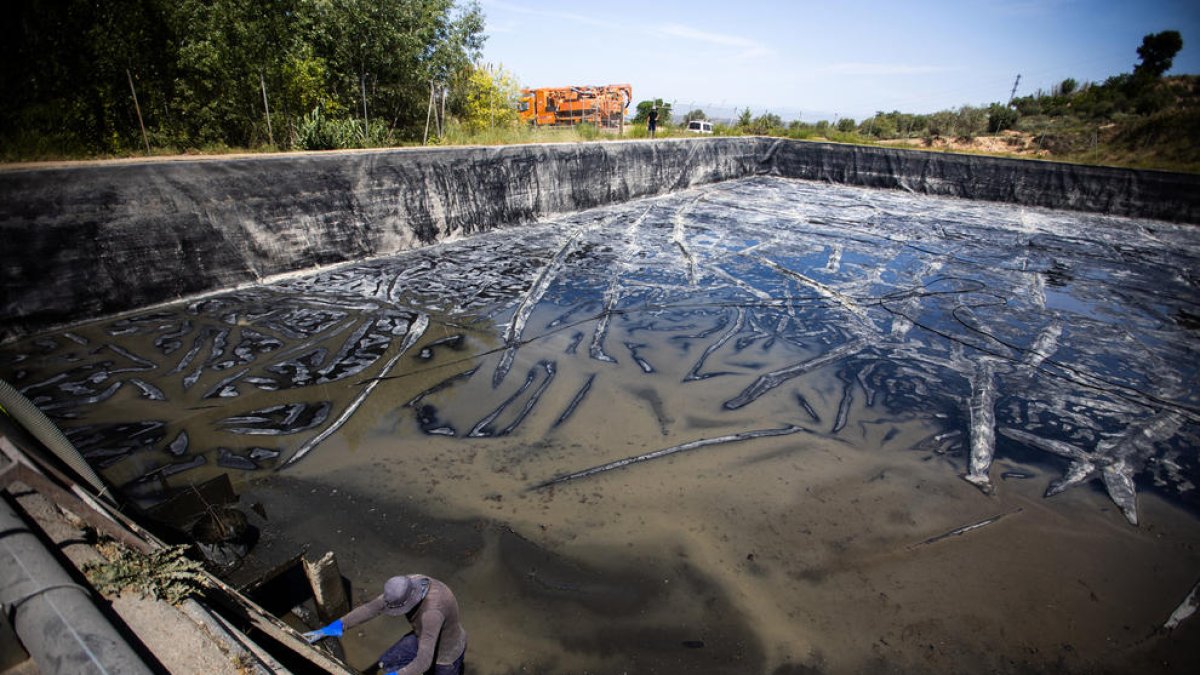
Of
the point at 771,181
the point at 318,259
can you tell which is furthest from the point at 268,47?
the point at 771,181

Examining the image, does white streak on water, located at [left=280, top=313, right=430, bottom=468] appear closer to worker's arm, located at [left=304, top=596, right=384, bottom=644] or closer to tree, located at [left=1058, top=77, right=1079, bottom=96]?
worker's arm, located at [left=304, top=596, right=384, bottom=644]

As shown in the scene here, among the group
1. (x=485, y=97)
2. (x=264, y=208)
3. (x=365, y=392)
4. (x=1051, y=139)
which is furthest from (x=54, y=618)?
(x=1051, y=139)

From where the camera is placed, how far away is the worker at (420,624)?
2.44m

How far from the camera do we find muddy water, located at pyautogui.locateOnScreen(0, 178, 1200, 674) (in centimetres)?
313

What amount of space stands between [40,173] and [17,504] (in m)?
5.51

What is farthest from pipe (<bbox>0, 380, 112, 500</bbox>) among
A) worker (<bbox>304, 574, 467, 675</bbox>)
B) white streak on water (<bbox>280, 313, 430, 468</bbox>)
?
worker (<bbox>304, 574, 467, 675</bbox>)

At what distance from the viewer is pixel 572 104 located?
912 inches

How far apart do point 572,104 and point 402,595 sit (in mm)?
23604

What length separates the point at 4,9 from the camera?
273 inches

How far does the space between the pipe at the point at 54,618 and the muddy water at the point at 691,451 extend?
1531 millimetres

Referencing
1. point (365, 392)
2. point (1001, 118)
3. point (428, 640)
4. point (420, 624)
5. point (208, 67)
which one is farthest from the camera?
point (1001, 118)

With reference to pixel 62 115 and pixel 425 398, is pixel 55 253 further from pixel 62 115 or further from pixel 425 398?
pixel 425 398

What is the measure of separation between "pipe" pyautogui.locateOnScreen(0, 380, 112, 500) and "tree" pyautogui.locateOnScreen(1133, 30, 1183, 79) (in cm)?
4645

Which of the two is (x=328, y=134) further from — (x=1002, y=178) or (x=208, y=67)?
(x=1002, y=178)
